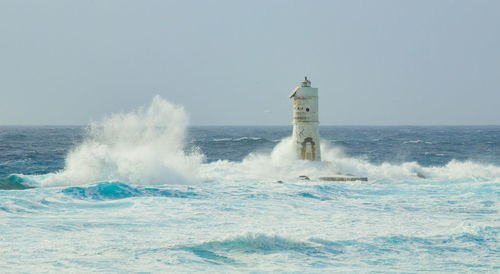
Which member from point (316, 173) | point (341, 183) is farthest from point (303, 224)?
point (316, 173)

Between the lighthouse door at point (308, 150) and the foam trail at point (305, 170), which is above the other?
the lighthouse door at point (308, 150)

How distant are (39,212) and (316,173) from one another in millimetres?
10498

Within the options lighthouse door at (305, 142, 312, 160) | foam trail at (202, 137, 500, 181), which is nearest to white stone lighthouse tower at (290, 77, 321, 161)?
lighthouse door at (305, 142, 312, 160)

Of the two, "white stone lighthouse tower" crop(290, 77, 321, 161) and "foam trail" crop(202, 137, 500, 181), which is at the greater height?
"white stone lighthouse tower" crop(290, 77, 321, 161)

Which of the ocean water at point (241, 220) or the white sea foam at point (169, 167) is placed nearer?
the ocean water at point (241, 220)

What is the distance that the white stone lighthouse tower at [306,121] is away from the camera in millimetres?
19969

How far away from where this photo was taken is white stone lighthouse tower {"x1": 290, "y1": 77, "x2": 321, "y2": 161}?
19969mm

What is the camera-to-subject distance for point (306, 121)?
20.0 m

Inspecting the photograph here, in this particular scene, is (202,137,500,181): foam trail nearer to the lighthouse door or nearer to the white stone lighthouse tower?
the lighthouse door

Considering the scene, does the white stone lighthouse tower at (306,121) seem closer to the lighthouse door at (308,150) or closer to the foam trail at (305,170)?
the lighthouse door at (308,150)

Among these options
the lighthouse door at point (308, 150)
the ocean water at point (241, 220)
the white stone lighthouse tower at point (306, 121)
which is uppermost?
the white stone lighthouse tower at point (306, 121)

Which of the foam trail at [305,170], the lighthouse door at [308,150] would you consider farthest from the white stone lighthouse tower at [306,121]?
the foam trail at [305,170]

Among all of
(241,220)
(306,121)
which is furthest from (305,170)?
(241,220)

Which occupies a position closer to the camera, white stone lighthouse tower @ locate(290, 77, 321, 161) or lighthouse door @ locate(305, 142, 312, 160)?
white stone lighthouse tower @ locate(290, 77, 321, 161)
